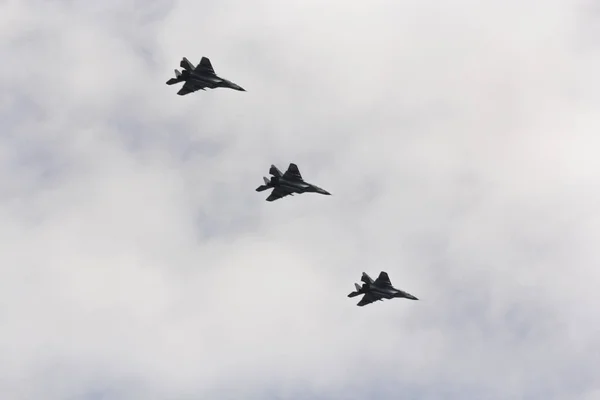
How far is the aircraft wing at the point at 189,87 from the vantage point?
164m

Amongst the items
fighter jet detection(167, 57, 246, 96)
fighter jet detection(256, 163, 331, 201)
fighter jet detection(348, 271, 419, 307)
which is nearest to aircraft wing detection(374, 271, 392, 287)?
fighter jet detection(348, 271, 419, 307)

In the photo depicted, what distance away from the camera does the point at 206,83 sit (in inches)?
6442

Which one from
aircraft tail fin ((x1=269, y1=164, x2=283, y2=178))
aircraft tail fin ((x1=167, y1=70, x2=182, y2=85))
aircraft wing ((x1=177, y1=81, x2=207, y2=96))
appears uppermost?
aircraft wing ((x1=177, y1=81, x2=207, y2=96))

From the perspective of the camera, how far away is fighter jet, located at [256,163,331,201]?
163 meters

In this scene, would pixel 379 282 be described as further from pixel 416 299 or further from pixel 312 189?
pixel 312 189

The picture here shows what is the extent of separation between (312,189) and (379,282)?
69.7 ft

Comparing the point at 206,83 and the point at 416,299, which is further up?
the point at 206,83

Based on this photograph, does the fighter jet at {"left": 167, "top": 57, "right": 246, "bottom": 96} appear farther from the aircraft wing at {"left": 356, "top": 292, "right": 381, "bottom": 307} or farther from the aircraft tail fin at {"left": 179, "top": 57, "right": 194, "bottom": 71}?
the aircraft wing at {"left": 356, "top": 292, "right": 381, "bottom": 307}

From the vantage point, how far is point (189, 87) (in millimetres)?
165125

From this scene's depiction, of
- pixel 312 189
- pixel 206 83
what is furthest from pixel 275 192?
pixel 206 83

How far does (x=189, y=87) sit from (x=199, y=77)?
149 inches

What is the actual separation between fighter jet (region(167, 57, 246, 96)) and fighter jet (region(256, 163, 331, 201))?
1817 cm

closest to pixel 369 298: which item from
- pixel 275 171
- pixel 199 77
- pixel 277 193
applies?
pixel 277 193

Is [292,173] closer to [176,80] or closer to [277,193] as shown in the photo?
[277,193]
